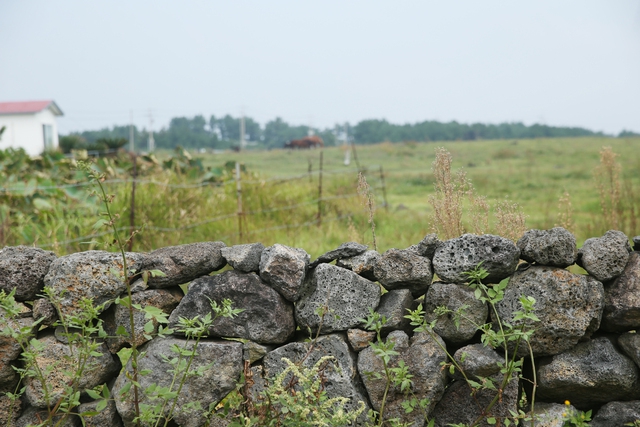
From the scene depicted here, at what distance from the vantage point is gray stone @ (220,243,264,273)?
297 centimetres

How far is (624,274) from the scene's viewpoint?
9.50ft

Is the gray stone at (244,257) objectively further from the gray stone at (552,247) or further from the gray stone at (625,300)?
the gray stone at (625,300)

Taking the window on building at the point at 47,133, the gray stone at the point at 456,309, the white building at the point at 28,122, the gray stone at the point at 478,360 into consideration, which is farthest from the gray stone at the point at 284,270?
the window on building at the point at 47,133

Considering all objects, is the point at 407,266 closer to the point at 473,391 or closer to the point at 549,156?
the point at 473,391

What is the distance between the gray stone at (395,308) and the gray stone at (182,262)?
851mm

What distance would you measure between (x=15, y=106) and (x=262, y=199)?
98.7 feet

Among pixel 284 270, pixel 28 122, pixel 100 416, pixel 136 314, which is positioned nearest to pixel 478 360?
pixel 284 270

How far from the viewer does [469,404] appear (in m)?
2.97

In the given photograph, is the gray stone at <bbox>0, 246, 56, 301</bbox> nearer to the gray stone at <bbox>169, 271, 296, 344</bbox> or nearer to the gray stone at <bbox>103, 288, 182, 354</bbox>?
the gray stone at <bbox>103, 288, 182, 354</bbox>

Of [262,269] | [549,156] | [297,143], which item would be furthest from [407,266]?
[297,143]

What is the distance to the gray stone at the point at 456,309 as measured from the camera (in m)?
2.88

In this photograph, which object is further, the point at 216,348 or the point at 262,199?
the point at 262,199

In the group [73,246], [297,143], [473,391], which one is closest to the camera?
[473,391]

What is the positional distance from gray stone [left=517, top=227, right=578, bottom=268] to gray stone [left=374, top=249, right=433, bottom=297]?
0.48m
